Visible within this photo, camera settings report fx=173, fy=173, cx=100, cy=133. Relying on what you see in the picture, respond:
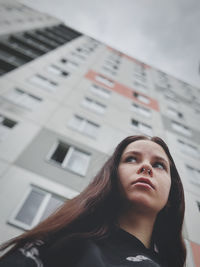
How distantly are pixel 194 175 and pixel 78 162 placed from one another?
633 centimetres

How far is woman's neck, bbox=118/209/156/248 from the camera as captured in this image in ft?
5.69

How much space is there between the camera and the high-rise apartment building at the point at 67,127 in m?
5.69

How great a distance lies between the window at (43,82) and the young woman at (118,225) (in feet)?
30.3

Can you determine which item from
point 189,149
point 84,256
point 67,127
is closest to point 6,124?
point 67,127

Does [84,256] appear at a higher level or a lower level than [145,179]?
lower

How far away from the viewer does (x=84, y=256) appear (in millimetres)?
1296

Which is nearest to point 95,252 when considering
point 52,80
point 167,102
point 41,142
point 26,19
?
point 41,142

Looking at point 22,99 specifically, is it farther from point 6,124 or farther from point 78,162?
point 78,162

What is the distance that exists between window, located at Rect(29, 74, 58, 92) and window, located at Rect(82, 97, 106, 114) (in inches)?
82.7

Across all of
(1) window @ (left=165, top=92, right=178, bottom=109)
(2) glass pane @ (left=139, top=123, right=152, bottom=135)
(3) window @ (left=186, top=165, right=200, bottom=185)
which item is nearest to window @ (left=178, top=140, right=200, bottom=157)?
(3) window @ (left=186, top=165, right=200, bottom=185)

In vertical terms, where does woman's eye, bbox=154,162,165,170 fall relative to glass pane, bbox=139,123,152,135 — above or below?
above

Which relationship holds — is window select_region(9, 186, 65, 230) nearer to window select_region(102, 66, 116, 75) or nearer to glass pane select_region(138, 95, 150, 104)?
glass pane select_region(138, 95, 150, 104)

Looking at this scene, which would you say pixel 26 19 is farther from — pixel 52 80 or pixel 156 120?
pixel 156 120

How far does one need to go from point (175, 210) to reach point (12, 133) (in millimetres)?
6587
